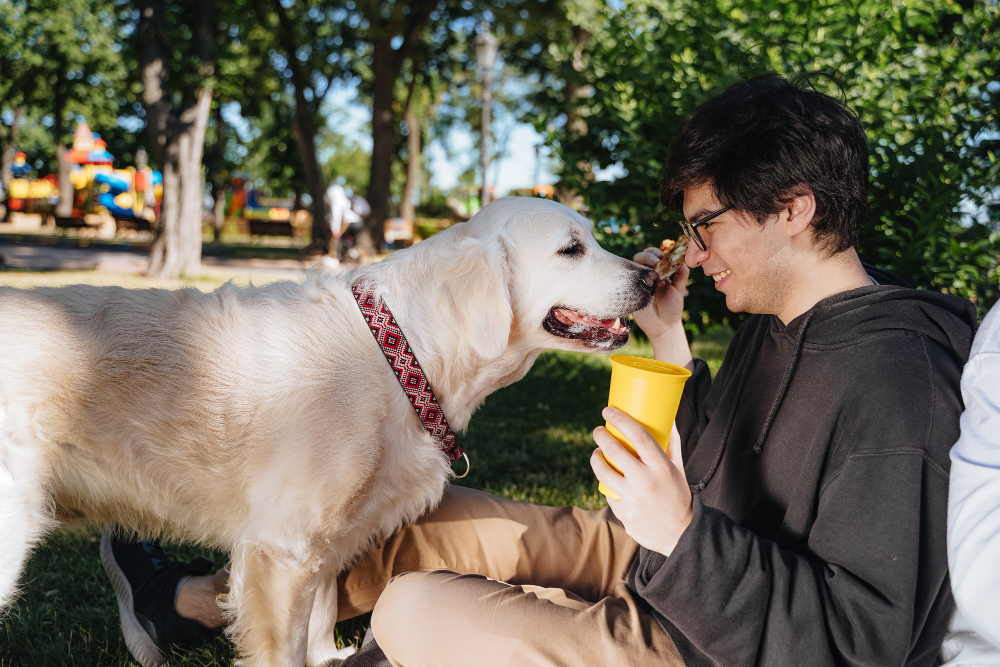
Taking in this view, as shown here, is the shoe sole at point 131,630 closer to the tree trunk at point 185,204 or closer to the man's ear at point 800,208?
the man's ear at point 800,208

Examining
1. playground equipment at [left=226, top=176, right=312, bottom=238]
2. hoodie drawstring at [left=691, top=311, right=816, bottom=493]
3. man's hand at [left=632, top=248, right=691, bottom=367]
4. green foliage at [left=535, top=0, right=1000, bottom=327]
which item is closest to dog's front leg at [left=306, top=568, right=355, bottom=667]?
hoodie drawstring at [left=691, top=311, right=816, bottom=493]

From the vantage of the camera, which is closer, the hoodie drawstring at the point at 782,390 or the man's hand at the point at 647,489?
the man's hand at the point at 647,489

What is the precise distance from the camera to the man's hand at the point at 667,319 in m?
2.71

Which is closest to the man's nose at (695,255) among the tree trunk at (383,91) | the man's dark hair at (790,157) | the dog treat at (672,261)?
the man's dark hair at (790,157)

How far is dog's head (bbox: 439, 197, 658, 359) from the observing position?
2.60 meters

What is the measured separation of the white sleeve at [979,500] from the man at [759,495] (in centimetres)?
9

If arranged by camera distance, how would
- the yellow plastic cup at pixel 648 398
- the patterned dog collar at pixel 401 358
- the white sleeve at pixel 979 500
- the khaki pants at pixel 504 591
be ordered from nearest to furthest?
the white sleeve at pixel 979 500 < the yellow plastic cup at pixel 648 398 < the khaki pants at pixel 504 591 < the patterned dog collar at pixel 401 358

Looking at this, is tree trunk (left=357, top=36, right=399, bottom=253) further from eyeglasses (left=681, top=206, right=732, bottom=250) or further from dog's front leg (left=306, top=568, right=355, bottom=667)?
eyeglasses (left=681, top=206, right=732, bottom=250)

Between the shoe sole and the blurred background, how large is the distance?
10.4 feet

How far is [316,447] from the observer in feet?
7.15

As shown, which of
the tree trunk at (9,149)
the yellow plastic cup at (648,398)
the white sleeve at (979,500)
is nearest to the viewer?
the white sleeve at (979,500)

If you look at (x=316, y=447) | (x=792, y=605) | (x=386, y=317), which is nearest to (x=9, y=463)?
(x=316, y=447)

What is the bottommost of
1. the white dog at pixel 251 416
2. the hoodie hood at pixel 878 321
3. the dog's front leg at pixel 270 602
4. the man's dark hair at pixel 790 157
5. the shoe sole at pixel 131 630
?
the shoe sole at pixel 131 630

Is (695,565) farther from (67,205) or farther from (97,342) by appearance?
(67,205)
